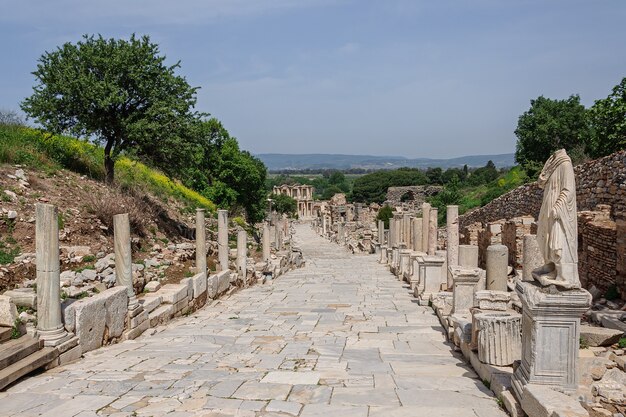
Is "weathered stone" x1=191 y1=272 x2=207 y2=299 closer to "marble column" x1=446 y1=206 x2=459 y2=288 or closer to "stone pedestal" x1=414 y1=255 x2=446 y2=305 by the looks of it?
"stone pedestal" x1=414 y1=255 x2=446 y2=305

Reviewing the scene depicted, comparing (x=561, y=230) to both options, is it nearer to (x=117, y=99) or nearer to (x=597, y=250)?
(x=597, y=250)

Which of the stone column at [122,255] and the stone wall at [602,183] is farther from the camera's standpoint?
the stone wall at [602,183]

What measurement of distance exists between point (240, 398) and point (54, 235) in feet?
12.6

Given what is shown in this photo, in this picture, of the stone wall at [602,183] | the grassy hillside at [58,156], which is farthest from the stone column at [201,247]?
the stone wall at [602,183]

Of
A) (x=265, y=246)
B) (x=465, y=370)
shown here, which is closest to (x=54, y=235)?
(x=465, y=370)

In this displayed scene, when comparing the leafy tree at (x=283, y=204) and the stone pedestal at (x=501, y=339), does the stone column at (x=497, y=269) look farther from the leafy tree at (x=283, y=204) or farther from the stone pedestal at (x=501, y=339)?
the leafy tree at (x=283, y=204)

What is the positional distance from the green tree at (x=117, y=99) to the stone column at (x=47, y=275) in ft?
36.5

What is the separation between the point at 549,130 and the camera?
36312mm

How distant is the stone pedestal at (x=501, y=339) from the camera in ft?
19.8

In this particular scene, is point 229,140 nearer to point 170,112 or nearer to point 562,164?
point 170,112

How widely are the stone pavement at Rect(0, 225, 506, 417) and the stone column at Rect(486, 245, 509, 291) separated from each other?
141cm

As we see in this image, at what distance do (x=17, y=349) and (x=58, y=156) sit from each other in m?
15.5

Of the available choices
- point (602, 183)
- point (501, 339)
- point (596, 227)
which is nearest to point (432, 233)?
point (602, 183)

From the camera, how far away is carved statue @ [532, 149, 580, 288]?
192 inches
